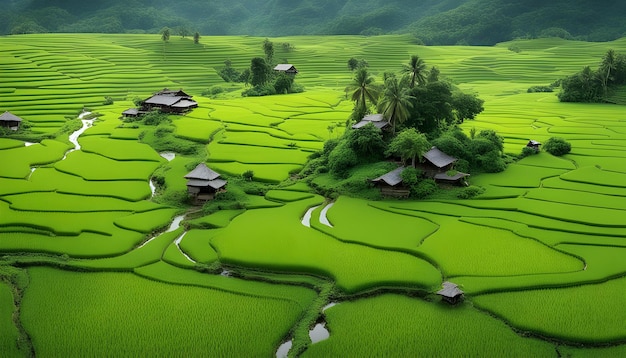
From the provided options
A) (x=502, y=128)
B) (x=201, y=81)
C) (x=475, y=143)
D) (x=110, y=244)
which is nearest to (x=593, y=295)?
(x=475, y=143)

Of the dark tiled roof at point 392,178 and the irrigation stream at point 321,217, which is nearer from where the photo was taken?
the irrigation stream at point 321,217

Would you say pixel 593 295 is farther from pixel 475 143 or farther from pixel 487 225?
pixel 475 143

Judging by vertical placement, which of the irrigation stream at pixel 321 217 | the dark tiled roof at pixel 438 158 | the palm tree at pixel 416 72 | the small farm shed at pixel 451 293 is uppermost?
the palm tree at pixel 416 72

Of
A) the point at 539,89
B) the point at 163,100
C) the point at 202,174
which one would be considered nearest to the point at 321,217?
the point at 202,174

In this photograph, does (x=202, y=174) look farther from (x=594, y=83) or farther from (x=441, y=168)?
(x=594, y=83)


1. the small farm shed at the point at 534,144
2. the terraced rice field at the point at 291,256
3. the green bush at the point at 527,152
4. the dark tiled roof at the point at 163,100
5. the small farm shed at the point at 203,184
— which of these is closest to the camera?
the terraced rice field at the point at 291,256

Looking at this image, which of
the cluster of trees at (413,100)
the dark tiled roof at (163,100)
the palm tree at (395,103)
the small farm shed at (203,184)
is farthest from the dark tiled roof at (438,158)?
the dark tiled roof at (163,100)

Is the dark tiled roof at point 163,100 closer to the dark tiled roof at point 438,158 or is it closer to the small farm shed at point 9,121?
the small farm shed at point 9,121

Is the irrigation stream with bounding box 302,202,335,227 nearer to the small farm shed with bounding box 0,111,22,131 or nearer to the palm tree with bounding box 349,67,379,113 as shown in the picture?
the palm tree with bounding box 349,67,379,113
